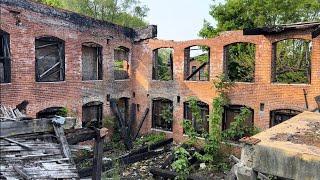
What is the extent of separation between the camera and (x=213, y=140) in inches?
531

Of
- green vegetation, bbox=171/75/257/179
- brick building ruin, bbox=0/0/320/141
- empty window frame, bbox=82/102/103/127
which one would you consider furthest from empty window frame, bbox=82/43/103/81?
green vegetation, bbox=171/75/257/179

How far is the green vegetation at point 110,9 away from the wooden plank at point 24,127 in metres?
29.9

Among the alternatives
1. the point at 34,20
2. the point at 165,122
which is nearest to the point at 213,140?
the point at 165,122

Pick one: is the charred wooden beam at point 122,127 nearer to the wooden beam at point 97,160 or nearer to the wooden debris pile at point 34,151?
the wooden beam at point 97,160

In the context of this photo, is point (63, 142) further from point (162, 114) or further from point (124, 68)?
point (124, 68)

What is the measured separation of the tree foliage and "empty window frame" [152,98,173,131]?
26.0 ft

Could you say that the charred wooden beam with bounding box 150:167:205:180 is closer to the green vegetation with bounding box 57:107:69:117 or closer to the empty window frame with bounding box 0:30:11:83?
the green vegetation with bounding box 57:107:69:117

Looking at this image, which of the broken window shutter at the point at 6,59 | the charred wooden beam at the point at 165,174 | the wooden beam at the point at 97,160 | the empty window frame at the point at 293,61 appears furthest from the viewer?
the empty window frame at the point at 293,61

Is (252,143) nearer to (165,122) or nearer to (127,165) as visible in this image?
(127,165)

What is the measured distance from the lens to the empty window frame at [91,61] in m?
16.1

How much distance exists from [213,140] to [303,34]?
5204mm

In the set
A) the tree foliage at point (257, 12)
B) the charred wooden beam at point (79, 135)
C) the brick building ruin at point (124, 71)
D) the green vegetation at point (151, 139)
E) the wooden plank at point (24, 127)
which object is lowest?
the green vegetation at point (151, 139)

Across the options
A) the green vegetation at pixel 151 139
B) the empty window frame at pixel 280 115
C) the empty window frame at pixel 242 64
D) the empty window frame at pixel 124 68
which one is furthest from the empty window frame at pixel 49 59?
the empty window frame at pixel 280 115

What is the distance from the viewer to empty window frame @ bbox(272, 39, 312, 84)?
17812mm
